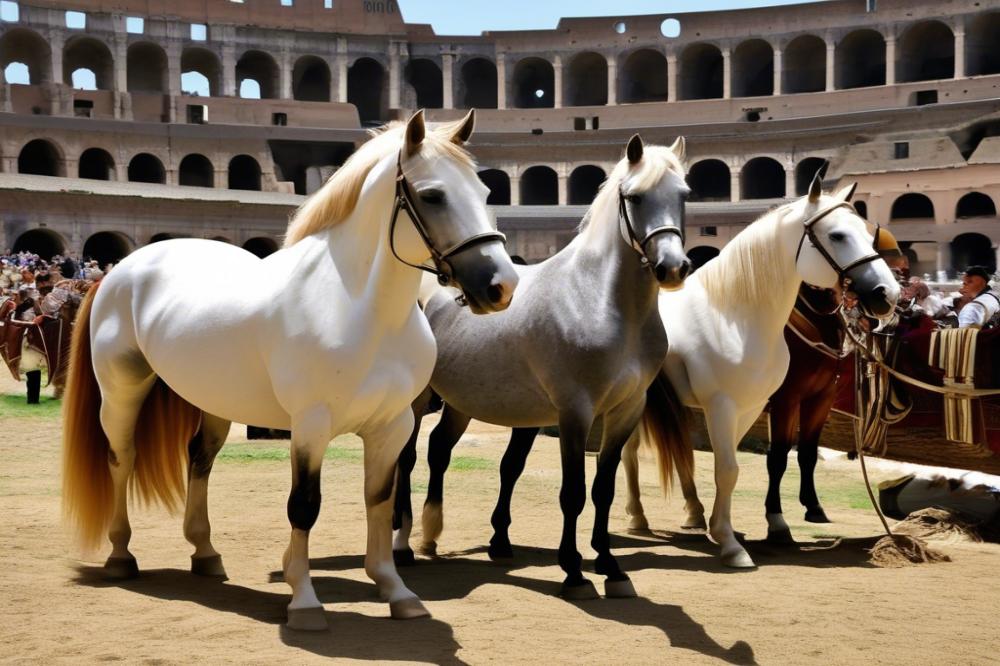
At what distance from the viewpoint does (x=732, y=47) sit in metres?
57.0

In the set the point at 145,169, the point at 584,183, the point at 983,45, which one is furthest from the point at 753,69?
the point at 145,169

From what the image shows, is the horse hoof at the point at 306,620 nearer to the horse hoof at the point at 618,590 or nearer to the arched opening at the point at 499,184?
the horse hoof at the point at 618,590

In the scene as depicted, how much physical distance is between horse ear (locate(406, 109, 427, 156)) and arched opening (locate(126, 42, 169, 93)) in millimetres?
55853

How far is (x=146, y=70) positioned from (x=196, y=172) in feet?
26.3

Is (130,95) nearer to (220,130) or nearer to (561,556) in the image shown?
(220,130)

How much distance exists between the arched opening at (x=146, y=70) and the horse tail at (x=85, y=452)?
54138mm

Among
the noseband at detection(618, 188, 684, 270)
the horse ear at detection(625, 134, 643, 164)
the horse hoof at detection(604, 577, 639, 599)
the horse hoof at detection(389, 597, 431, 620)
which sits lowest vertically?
the horse hoof at detection(604, 577, 639, 599)

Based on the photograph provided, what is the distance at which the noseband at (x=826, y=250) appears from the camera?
7184mm

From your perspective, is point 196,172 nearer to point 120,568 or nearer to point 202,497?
point 202,497

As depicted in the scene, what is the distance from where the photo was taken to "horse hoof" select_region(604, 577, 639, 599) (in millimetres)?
6156

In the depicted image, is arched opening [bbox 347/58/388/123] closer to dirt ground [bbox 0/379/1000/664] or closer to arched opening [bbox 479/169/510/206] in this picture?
arched opening [bbox 479/169/510/206]

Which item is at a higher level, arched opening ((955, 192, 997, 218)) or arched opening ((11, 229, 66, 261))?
arched opening ((955, 192, 997, 218))

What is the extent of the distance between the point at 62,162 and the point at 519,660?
1915 inches

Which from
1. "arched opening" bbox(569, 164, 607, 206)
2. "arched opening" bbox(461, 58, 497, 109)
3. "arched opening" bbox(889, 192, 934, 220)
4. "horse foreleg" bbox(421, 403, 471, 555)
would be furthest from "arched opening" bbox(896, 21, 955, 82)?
"horse foreleg" bbox(421, 403, 471, 555)
